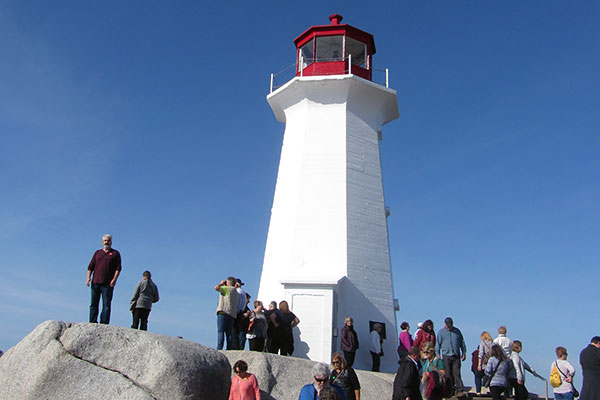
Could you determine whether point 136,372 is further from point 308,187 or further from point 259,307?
point 308,187

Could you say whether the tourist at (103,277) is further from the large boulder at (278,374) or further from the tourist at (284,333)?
the tourist at (284,333)

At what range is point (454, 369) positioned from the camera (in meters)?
12.9

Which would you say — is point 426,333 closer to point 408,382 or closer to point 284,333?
point 284,333

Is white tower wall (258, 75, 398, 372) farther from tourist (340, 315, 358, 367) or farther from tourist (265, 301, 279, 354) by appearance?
tourist (265, 301, 279, 354)

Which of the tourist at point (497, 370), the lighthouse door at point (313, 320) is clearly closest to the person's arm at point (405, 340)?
the lighthouse door at point (313, 320)

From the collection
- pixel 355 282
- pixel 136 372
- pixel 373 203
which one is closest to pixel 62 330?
pixel 136 372

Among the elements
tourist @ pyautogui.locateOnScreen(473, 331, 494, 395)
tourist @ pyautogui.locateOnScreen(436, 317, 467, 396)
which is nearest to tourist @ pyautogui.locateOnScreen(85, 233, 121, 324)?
tourist @ pyautogui.locateOnScreen(436, 317, 467, 396)

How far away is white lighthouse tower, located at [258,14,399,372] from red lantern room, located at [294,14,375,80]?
0.13 feet

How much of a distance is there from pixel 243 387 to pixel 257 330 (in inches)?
173

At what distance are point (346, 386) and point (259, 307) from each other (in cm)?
527

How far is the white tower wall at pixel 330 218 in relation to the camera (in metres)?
16.2

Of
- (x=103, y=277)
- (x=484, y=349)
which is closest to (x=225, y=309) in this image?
(x=103, y=277)

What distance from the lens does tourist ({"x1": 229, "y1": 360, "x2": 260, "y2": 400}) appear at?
8422 millimetres

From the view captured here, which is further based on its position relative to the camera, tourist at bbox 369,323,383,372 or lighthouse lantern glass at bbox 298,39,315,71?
lighthouse lantern glass at bbox 298,39,315,71
